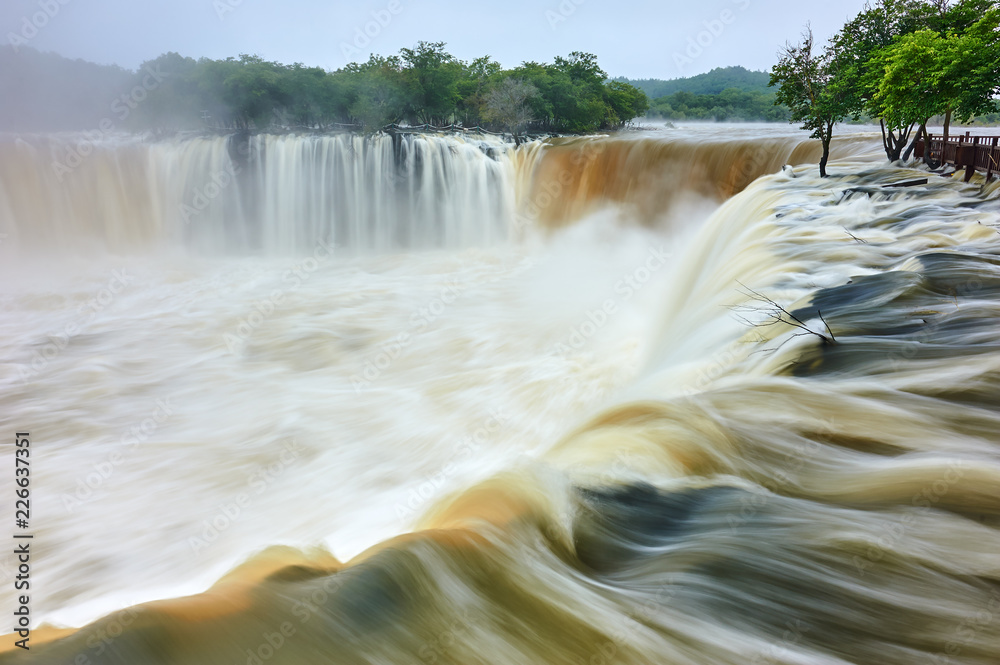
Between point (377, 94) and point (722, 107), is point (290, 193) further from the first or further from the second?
point (722, 107)

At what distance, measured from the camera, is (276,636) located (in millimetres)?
1823

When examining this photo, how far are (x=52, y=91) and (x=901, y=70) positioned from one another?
26.7 meters

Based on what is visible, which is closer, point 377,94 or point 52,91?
point 52,91

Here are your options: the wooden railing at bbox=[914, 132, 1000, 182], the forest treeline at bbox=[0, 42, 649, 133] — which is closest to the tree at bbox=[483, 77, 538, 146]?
the forest treeline at bbox=[0, 42, 649, 133]

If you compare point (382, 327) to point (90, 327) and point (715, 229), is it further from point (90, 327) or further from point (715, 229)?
point (715, 229)

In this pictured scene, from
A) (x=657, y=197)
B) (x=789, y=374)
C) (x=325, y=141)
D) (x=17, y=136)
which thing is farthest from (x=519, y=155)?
(x=789, y=374)

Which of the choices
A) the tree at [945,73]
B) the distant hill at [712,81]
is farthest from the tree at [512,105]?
the distant hill at [712,81]

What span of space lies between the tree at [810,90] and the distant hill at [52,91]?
75.0 ft

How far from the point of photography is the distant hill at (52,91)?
70.0 feet

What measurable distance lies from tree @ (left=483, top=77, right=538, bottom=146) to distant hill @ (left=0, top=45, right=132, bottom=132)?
47.5 feet

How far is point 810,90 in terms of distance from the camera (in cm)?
1167

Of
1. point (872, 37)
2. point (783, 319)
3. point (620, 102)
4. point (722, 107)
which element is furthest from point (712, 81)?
point (783, 319)

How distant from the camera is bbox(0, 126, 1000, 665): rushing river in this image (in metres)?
2.01

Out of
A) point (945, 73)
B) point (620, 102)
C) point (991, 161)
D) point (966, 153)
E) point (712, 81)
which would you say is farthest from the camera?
→ point (712, 81)
